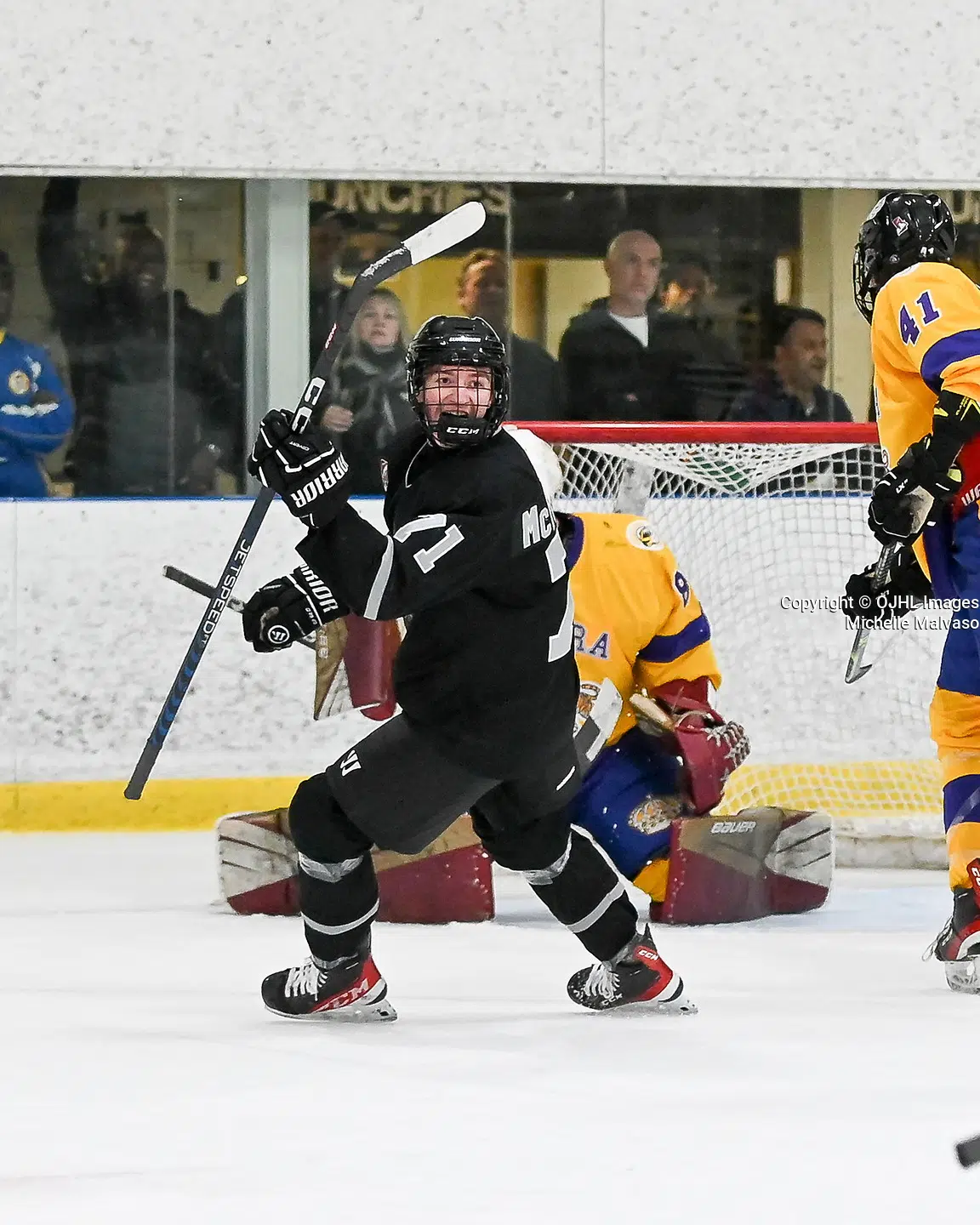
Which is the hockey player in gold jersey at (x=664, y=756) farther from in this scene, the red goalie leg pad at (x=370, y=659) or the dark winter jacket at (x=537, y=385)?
the dark winter jacket at (x=537, y=385)

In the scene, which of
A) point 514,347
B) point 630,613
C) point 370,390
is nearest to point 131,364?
point 370,390

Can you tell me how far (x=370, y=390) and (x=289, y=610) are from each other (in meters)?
2.85

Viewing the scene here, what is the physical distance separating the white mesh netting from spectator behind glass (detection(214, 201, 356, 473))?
1.22 metres

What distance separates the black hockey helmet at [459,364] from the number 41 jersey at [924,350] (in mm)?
732

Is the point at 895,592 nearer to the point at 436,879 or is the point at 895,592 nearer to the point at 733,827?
the point at 733,827

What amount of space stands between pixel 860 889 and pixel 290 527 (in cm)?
177

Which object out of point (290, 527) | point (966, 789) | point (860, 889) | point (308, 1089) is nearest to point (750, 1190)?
point (308, 1089)

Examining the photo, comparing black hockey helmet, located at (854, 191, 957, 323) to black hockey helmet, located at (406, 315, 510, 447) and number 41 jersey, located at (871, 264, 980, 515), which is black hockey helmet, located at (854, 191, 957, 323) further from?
black hockey helmet, located at (406, 315, 510, 447)

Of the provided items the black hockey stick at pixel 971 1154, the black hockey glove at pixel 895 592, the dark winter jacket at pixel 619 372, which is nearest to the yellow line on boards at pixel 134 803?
the dark winter jacket at pixel 619 372

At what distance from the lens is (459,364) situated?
2.68 meters

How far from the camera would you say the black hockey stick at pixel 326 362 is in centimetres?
301

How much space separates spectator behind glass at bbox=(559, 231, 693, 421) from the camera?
5.57 metres

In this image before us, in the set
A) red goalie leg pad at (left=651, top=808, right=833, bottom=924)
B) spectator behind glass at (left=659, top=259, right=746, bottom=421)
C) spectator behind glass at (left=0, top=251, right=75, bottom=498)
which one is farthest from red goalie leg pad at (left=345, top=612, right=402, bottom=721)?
spectator behind glass at (left=659, top=259, right=746, bottom=421)

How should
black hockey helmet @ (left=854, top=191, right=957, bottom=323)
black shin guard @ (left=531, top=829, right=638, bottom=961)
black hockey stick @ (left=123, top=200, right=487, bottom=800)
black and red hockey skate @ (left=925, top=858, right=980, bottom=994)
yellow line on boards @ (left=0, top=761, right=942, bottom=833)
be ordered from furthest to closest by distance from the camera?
yellow line on boards @ (left=0, top=761, right=942, bottom=833) < black hockey helmet @ (left=854, top=191, right=957, bottom=323) < black and red hockey skate @ (left=925, top=858, right=980, bottom=994) < black hockey stick @ (left=123, top=200, right=487, bottom=800) < black shin guard @ (left=531, top=829, right=638, bottom=961)
